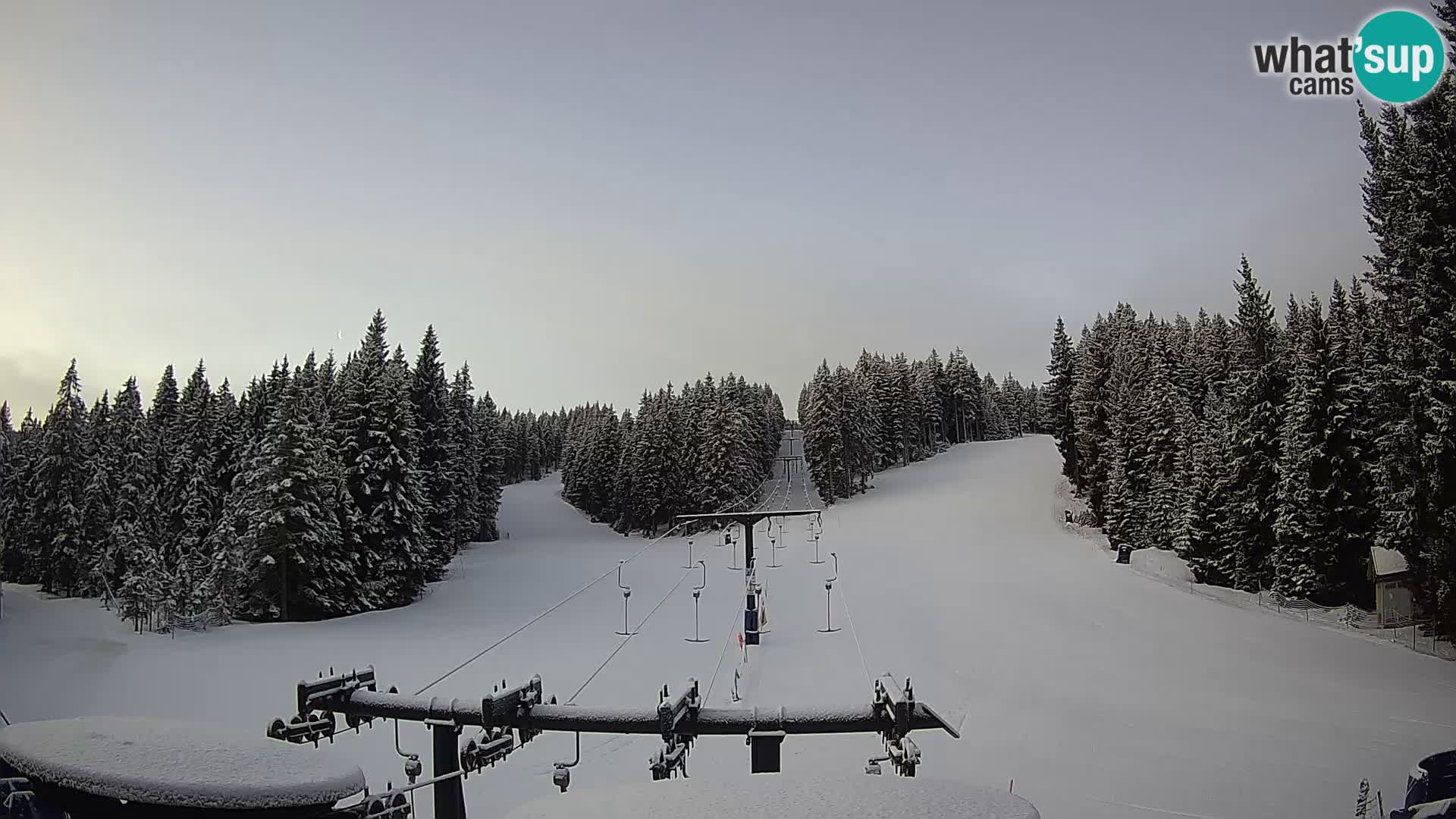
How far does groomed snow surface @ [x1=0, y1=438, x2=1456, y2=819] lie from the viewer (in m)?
15.8

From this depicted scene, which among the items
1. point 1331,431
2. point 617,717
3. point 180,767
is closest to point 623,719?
point 617,717

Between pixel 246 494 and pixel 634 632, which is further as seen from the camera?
pixel 246 494

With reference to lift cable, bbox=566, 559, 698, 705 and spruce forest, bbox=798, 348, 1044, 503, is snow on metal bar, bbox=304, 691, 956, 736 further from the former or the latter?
spruce forest, bbox=798, 348, 1044, 503

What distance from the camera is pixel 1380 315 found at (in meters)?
22.8

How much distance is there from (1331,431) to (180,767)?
114 feet

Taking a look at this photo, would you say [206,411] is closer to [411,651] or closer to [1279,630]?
[411,651]

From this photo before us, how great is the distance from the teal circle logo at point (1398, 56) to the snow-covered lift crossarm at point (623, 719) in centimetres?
1645

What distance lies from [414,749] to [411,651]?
1166 centimetres

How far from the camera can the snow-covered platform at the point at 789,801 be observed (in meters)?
2.12

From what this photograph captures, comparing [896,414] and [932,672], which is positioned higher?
[896,414]

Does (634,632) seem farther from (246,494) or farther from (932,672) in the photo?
(246,494)

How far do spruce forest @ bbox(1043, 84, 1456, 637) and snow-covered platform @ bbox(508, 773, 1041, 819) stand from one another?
23.3 meters

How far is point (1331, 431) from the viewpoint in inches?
1099

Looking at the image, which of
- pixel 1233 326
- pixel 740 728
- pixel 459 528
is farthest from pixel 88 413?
pixel 1233 326
